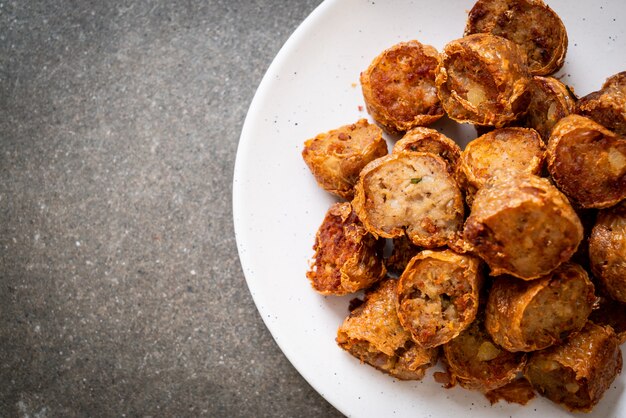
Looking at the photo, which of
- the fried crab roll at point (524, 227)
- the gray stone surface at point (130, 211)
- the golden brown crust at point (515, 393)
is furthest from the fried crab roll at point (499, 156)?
the gray stone surface at point (130, 211)

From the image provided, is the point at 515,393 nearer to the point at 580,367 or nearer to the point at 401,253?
the point at 580,367

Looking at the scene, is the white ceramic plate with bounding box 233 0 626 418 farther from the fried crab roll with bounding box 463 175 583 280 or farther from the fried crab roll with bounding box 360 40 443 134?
the fried crab roll with bounding box 463 175 583 280

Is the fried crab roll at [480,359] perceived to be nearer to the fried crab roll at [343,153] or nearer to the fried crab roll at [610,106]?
the fried crab roll at [343,153]

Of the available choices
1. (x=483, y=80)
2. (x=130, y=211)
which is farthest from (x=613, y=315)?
(x=130, y=211)

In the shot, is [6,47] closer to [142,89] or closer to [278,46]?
[142,89]

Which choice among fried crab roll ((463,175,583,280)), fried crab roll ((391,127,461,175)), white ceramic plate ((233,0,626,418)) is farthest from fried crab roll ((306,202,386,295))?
fried crab roll ((463,175,583,280))

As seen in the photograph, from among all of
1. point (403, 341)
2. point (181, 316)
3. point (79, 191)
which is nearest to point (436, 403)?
point (403, 341)
